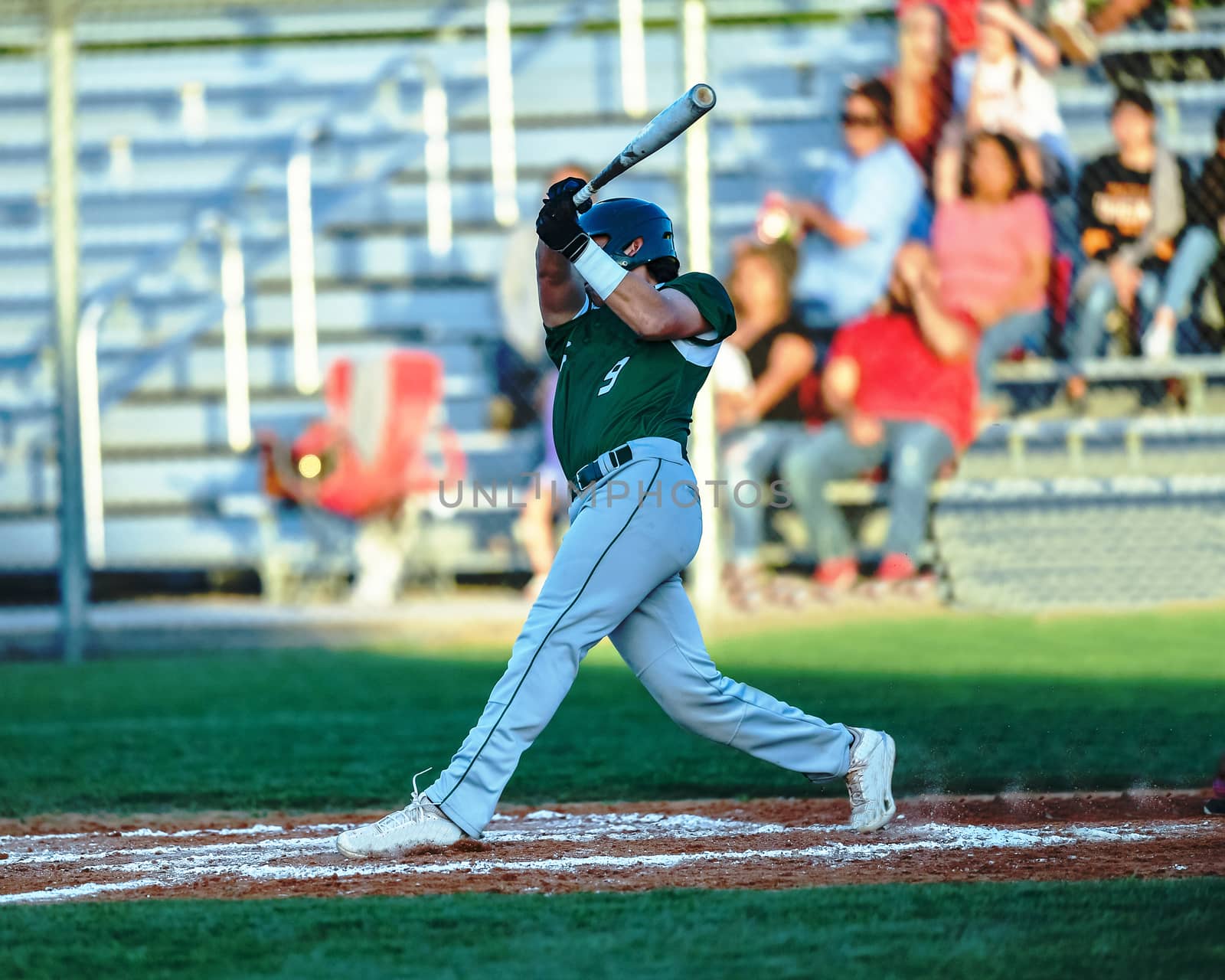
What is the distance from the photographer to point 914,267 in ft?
34.0

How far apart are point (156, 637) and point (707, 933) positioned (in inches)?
285

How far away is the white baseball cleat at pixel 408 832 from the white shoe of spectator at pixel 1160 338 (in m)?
7.02

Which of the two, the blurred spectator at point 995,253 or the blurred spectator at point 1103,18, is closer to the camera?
the blurred spectator at point 995,253

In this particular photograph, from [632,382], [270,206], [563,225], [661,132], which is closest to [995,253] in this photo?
[270,206]

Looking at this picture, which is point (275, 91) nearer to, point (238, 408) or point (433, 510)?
point (238, 408)

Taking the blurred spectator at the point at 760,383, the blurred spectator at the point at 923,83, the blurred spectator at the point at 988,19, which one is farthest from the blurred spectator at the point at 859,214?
the blurred spectator at the point at 988,19

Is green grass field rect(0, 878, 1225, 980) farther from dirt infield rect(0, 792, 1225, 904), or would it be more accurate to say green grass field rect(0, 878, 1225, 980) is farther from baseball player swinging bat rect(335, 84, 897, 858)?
Result: baseball player swinging bat rect(335, 84, 897, 858)

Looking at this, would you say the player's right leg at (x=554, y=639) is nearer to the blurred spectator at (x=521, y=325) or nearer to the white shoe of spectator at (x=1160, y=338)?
the blurred spectator at (x=521, y=325)

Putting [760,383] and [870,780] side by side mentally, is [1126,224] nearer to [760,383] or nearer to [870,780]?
[760,383]

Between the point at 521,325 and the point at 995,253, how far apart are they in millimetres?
2747

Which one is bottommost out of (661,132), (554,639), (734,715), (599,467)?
(734,715)

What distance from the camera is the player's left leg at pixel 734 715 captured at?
14.7 feet

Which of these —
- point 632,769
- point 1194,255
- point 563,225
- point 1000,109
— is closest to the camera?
point 563,225

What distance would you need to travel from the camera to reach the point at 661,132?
15.0 feet
